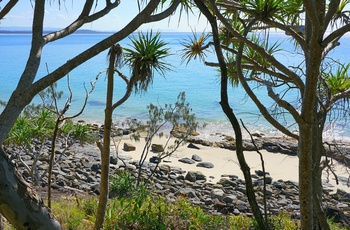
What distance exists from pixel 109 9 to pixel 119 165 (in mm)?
8264

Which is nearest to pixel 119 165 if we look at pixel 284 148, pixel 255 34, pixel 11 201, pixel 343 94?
pixel 284 148

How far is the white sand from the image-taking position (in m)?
11.2

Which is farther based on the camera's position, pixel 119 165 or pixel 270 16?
pixel 119 165

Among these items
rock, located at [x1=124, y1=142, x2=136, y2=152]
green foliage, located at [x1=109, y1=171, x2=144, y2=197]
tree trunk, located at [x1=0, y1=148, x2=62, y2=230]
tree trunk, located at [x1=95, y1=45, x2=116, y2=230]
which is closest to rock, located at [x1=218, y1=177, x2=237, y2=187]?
green foliage, located at [x1=109, y1=171, x2=144, y2=197]

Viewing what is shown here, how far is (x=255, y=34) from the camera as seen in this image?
4.33 m

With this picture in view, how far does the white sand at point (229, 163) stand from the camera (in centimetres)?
1117

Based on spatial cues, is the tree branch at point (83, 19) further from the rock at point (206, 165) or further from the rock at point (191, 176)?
the rock at point (206, 165)

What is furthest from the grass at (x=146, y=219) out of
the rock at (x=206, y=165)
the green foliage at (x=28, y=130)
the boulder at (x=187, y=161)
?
the boulder at (x=187, y=161)

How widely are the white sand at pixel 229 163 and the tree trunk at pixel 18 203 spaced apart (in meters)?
9.00

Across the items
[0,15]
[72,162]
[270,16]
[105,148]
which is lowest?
[72,162]

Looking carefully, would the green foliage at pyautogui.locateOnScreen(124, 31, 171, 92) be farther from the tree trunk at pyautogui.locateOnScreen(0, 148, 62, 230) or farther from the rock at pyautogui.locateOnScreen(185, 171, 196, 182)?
the rock at pyautogui.locateOnScreen(185, 171, 196, 182)

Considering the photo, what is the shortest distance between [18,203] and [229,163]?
10.9 metres

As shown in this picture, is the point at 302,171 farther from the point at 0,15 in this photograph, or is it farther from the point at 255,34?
the point at 0,15

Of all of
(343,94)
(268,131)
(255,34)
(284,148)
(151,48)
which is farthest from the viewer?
(268,131)
